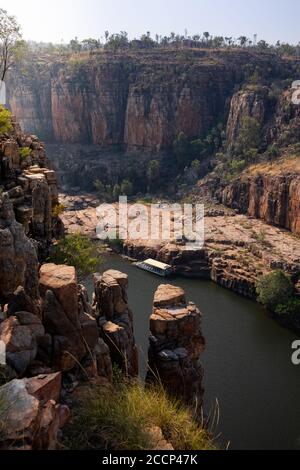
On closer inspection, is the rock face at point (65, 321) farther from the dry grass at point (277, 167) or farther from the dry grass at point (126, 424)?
the dry grass at point (277, 167)

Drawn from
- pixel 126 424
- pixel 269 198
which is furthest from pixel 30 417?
pixel 269 198

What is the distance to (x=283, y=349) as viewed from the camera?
3394 centimetres

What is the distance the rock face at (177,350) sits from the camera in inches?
671

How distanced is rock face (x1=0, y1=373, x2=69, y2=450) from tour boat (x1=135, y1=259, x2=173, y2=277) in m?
40.8

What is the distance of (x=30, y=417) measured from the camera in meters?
6.84

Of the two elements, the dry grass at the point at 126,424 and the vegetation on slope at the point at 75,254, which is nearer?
the dry grass at the point at 126,424

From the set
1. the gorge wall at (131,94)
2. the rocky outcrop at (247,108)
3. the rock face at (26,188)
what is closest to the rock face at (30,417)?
the rock face at (26,188)

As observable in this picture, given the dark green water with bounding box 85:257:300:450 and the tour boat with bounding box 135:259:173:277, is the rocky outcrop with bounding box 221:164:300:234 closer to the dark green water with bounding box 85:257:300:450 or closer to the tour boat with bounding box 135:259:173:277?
the dark green water with bounding box 85:257:300:450

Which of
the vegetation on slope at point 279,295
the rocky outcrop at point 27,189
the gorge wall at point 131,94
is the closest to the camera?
the rocky outcrop at point 27,189

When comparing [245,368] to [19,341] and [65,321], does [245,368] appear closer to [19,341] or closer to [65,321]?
[65,321]

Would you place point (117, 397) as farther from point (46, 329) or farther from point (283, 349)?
point (283, 349)

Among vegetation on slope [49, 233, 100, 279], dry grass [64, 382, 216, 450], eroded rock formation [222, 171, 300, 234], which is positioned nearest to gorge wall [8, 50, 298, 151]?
eroded rock formation [222, 171, 300, 234]

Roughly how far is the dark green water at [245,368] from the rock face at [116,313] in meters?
11.3

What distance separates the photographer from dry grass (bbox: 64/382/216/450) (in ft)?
25.0
